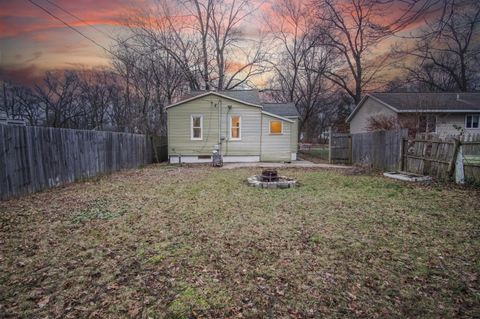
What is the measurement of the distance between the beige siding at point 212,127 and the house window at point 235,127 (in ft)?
0.67

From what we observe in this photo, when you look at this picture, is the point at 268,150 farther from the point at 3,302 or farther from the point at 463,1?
the point at 3,302

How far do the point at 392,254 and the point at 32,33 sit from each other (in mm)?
16698

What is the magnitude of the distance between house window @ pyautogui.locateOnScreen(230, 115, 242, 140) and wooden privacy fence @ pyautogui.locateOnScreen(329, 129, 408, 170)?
5.84 m

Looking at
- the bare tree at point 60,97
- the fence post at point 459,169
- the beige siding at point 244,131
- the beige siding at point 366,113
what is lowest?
the fence post at point 459,169

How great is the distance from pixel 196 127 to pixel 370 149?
33.1 feet

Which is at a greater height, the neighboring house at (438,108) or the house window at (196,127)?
the neighboring house at (438,108)

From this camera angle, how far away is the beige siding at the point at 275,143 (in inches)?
590

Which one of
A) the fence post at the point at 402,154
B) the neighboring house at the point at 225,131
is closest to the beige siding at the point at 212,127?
the neighboring house at the point at 225,131

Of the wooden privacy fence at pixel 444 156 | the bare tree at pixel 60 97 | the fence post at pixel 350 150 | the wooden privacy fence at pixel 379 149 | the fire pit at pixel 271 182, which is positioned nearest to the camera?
the wooden privacy fence at pixel 444 156

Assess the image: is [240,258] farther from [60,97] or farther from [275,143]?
[60,97]

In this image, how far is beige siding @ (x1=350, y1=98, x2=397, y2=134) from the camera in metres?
19.3

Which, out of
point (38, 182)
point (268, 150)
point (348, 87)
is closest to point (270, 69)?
point (348, 87)

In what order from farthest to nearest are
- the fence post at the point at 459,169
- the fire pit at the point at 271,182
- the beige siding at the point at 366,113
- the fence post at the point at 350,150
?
the beige siding at the point at 366,113, the fence post at the point at 350,150, the fire pit at the point at 271,182, the fence post at the point at 459,169

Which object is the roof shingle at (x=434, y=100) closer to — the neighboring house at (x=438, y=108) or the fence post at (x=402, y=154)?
the neighboring house at (x=438, y=108)
